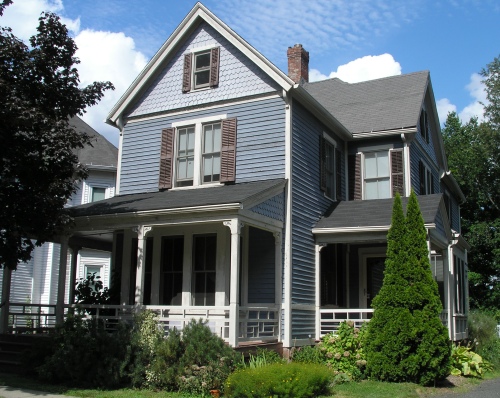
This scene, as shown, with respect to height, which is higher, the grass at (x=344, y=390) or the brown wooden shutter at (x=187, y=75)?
the brown wooden shutter at (x=187, y=75)

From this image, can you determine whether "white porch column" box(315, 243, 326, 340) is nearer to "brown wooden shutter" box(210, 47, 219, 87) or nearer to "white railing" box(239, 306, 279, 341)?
"white railing" box(239, 306, 279, 341)

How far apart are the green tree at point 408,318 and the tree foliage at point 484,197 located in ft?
74.0

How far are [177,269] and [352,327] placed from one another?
4779mm

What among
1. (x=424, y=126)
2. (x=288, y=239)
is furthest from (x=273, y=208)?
(x=424, y=126)

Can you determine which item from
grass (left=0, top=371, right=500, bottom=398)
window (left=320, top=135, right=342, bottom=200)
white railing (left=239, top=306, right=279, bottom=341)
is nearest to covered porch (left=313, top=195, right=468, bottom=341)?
window (left=320, top=135, right=342, bottom=200)

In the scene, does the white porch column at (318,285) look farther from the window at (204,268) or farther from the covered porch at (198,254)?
the window at (204,268)

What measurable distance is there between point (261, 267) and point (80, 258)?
1725cm

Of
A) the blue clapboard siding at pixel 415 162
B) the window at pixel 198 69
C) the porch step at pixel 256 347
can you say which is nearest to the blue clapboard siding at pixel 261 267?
the porch step at pixel 256 347

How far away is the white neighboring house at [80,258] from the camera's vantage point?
2700 centimetres

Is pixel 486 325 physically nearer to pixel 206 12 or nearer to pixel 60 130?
pixel 206 12

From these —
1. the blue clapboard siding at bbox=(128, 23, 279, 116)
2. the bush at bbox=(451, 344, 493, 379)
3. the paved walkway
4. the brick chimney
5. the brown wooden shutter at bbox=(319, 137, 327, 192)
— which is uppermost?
the brick chimney

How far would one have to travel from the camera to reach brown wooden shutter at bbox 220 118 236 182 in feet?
50.3

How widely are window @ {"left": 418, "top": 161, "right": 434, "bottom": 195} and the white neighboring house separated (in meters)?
14.6

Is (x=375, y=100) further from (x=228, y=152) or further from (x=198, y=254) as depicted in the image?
(x=198, y=254)
